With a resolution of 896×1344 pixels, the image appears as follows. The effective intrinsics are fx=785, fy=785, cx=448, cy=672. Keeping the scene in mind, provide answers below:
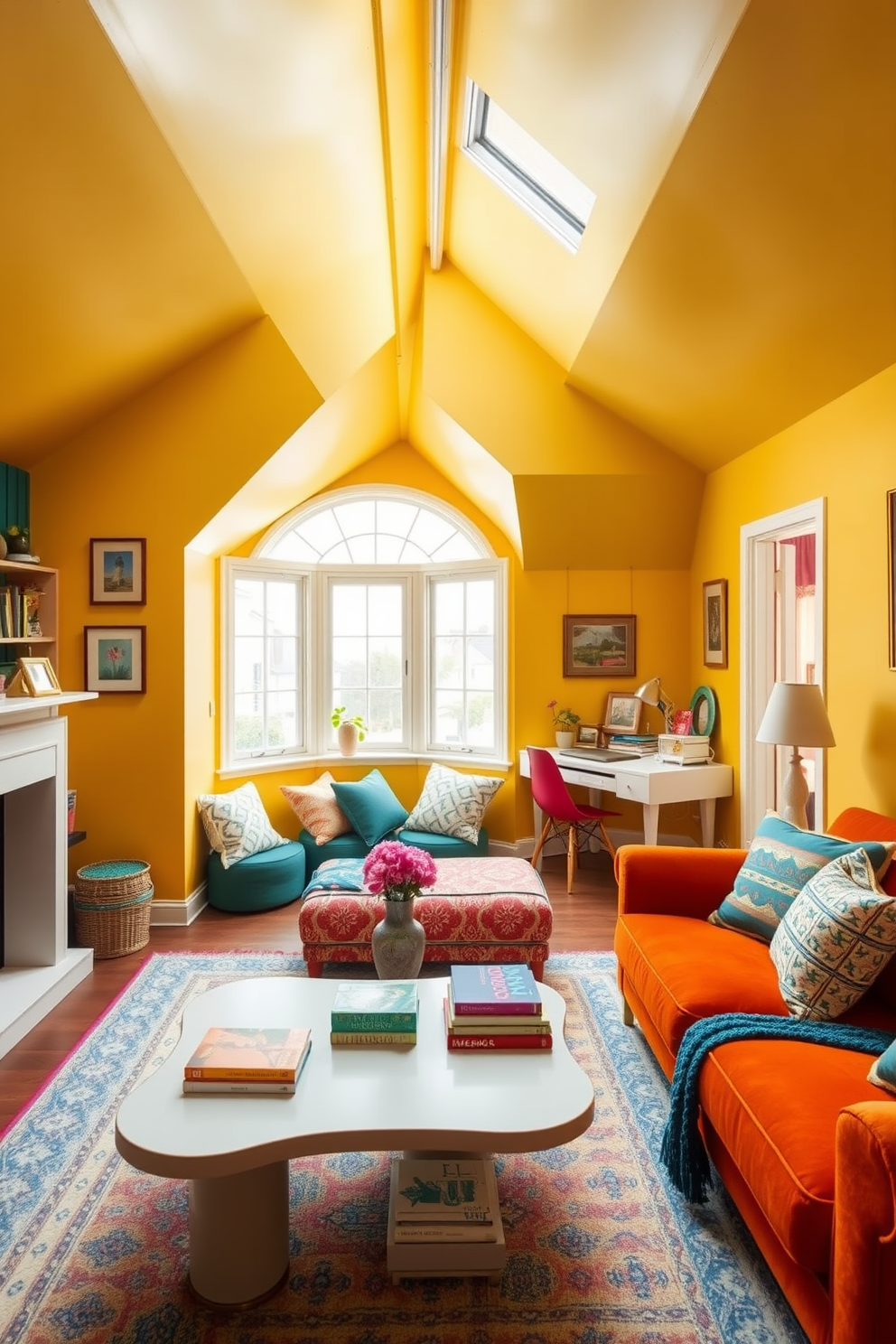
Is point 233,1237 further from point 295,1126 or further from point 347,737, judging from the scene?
point 347,737

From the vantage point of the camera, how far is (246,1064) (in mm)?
1863

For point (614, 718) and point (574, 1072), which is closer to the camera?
point (574, 1072)

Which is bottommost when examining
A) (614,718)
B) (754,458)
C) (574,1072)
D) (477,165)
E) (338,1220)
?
(338,1220)

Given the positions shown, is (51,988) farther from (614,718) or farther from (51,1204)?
(614,718)

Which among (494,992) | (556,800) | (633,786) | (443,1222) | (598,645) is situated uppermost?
(598,645)

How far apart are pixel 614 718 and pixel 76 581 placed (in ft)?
10.7

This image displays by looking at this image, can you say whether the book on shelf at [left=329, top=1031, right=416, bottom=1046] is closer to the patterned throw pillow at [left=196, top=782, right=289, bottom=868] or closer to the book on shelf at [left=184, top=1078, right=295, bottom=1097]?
the book on shelf at [left=184, top=1078, right=295, bottom=1097]

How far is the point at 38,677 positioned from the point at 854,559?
3.34 meters

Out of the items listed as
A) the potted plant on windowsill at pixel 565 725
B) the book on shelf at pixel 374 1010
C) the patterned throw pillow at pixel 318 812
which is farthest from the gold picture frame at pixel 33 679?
the potted plant on windowsill at pixel 565 725

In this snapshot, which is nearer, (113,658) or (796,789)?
(796,789)

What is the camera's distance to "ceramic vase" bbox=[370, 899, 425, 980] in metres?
2.46

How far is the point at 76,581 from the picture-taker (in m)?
4.04

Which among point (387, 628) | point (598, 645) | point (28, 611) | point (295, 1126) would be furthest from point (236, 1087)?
point (387, 628)

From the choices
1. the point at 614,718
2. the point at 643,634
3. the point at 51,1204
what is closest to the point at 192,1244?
the point at 51,1204
